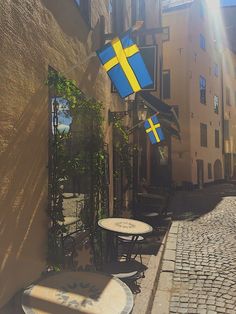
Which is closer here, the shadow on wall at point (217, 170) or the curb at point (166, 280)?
the curb at point (166, 280)

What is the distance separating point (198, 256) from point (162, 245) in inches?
43.9

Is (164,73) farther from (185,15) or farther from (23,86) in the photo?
(23,86)

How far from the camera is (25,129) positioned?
173 inches

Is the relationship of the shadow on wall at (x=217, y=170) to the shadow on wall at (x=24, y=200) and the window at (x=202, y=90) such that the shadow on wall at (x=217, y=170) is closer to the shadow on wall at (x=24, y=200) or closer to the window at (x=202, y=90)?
the window at (x=202, y=90)

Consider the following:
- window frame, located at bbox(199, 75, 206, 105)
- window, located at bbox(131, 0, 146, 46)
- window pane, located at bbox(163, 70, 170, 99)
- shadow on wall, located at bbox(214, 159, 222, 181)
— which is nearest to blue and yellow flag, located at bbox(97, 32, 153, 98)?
window, located at bbox(131, 0, 146, 46)

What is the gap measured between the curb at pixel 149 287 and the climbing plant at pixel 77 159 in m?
1.07

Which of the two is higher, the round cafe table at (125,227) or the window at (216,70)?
the window at (216,70)

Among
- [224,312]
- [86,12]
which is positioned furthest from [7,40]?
[224,312]

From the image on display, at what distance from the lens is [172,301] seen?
574cm

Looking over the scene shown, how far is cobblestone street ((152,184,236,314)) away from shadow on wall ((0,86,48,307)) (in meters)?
1.81

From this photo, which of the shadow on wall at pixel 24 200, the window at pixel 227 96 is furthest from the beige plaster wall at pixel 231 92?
the shadow on wall at pixel 24 200

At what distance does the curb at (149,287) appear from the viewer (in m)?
5.13

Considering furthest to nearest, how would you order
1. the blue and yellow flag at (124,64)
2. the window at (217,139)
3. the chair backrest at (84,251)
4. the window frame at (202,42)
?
the window at (217,139) < the window frame at (202,42) < the chair backrest at (84,251) < the blue and yellow flag at (124,64)

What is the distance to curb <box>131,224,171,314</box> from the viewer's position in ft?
16.8
